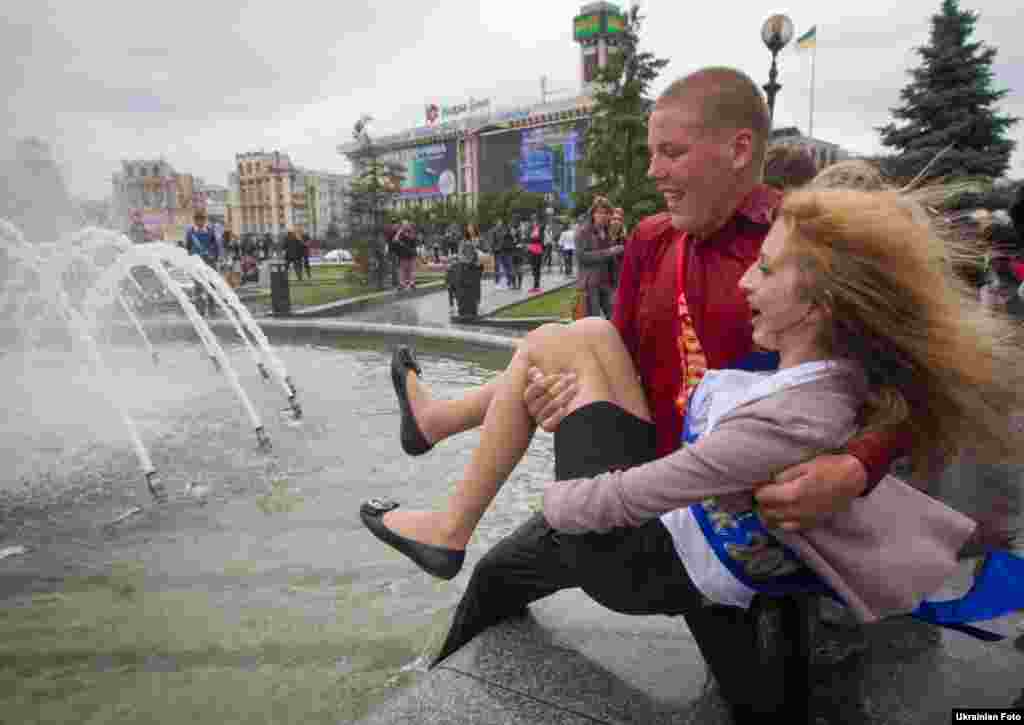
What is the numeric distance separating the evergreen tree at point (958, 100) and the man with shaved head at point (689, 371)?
1002 inches

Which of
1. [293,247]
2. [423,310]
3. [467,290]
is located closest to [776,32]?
[467,290]

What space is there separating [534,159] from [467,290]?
101m

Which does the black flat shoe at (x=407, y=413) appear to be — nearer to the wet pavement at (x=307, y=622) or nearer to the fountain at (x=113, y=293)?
the wet pavement at (x=307, y=622)

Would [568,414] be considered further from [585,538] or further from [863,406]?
[863,406]

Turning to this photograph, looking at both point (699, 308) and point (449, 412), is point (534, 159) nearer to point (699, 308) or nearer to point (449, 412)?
point (449, 412)

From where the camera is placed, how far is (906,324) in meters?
1.52

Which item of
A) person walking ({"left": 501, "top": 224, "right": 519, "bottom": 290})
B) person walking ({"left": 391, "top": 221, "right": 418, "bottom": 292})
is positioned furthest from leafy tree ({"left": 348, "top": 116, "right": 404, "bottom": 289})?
person walking ({"left": 501, "top": 224, "right": 519, "bottom": 290})

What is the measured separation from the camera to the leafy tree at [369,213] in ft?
67.7

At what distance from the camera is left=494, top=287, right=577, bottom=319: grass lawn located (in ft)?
41.4

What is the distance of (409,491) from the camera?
4.34 meters

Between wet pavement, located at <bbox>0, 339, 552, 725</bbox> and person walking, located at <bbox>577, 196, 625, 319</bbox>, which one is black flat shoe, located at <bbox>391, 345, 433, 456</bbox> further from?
person walking, located at <bbox>577, 196, 625, 319</bbox>

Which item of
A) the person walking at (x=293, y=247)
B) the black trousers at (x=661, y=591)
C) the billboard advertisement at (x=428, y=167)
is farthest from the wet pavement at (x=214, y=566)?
the billboard advertisement at (x=428, y=167)

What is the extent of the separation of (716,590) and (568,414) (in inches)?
22.8

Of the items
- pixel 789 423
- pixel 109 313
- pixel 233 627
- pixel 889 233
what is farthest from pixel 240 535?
pixel 109 313
